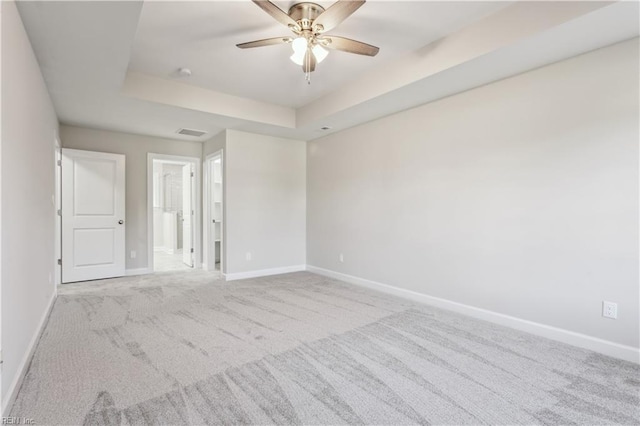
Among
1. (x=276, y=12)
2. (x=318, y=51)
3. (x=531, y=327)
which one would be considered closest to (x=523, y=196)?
(x=531, y=327)

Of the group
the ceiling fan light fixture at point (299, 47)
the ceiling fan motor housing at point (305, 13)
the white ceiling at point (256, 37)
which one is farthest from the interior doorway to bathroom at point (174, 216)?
the ceiling fan motor housing at point (305, 13)

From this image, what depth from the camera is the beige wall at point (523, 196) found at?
2320mm

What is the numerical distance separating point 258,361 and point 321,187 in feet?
11.1

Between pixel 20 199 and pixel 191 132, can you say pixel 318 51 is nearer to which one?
pixel 20 199

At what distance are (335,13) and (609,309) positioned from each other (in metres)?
2.96

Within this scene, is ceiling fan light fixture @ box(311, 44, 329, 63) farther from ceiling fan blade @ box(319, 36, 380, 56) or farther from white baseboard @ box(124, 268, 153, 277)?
white baseboard @ box(124, 268, 153, 277)

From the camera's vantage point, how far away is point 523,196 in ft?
9.20

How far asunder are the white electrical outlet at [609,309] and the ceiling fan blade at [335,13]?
2815 millimetres

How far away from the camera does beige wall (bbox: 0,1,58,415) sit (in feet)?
5.47

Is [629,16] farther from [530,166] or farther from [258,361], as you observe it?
[258,361]

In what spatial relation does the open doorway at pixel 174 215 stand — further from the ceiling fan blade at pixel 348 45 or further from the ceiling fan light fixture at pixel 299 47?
the ceiling fan blade at pixel 348 45

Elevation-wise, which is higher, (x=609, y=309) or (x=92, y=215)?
(x=92, y=215)

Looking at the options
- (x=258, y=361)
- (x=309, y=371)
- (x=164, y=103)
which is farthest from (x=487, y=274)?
(x=164, y=103)

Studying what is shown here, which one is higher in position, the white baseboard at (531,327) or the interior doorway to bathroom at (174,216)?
the interior doorway to bathroom at (174,216)
